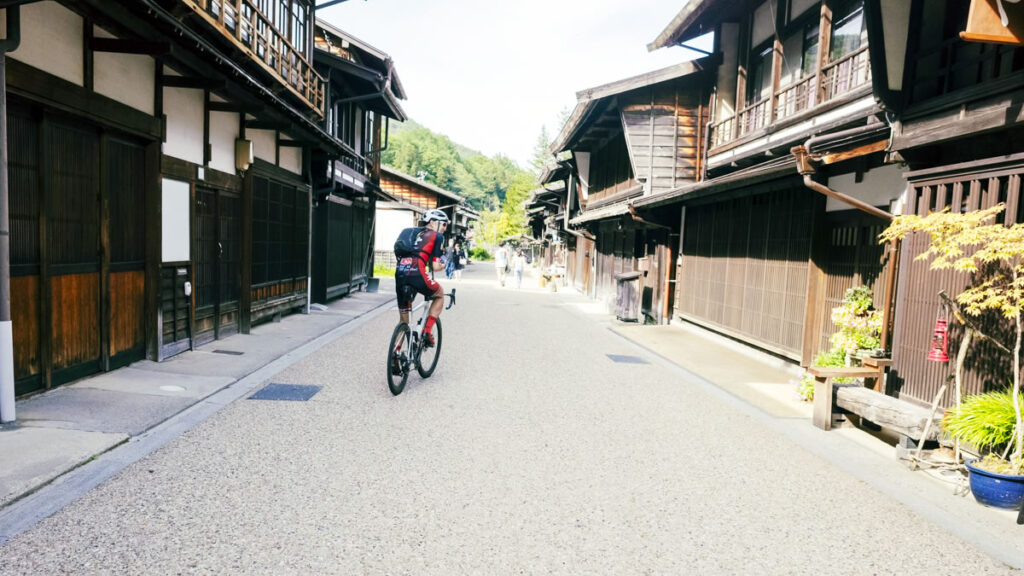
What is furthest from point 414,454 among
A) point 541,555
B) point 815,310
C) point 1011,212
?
point 815,310

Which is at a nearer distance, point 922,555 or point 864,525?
point 922,555

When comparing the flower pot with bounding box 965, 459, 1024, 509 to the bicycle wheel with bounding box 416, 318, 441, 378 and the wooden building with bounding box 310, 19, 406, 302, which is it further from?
the wooden building with bounding box 310, 19, 406, 302

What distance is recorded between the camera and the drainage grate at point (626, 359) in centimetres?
1038

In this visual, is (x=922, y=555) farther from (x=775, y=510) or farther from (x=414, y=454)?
(x=414, y=454)

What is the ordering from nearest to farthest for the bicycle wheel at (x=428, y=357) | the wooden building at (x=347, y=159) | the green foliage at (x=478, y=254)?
the bicycle wheel at (x=428, y=357) → the wooden building at (x=347, y=159) → the green foliage at (x=478, y=254)

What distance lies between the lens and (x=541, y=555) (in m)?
3.36

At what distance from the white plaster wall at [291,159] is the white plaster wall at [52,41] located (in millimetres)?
7262

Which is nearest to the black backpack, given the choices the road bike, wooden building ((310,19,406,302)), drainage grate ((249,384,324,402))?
the road bike

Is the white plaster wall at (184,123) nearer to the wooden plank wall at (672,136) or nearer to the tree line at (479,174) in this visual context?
the wooden plank wall at (672,136)

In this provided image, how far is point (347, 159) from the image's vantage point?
1948cm

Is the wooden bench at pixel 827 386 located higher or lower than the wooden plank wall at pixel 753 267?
lower

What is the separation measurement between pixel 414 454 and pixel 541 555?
1854mm

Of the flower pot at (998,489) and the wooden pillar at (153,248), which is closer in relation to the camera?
the flower pot at (998,489)

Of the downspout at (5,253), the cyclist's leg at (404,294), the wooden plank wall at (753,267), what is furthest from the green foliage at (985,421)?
the downspout at (5,253)
